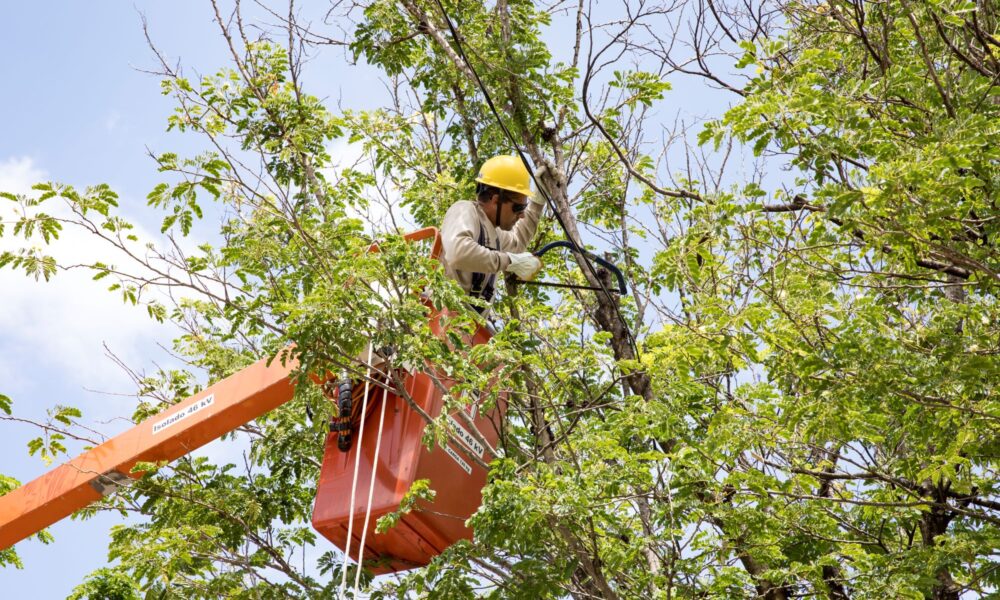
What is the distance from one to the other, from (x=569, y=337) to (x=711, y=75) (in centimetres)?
230

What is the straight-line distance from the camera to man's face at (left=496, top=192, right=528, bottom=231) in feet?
21.6

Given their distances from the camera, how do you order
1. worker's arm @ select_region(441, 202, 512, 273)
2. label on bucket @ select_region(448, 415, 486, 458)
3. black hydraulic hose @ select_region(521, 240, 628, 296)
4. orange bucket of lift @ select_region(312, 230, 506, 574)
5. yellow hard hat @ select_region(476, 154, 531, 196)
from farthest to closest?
yellow hard hat @ select_region(476, 154, 531, 196)
black hydraulic hose @ select_region(521, 240, 628, 296)
worker's arm @ select_region(441, 202, 512, 273)
label on bucket @ select_region(448, 415, 486, 458)
orange bucket of lift @ select_region(312, 230, 506, 574)

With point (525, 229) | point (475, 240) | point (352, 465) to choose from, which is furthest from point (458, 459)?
point (525, 229)

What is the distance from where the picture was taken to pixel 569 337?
786cm

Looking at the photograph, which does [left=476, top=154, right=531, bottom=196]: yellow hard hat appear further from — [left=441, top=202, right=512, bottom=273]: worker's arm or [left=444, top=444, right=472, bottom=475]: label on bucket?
[left=444, top=444, right=472, bottom=475]: label on bucket

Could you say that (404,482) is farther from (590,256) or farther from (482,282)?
(590,256)

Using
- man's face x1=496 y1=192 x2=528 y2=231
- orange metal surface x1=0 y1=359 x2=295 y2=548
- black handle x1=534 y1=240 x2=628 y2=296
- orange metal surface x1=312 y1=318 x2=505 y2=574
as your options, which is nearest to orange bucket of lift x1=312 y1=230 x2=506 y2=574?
orange metal surface x1=312 y1=318 x2=505 y2=574

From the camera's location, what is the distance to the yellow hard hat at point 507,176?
6.55 m

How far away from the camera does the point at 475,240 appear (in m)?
6.20

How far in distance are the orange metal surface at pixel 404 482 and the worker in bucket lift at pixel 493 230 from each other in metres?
0.44

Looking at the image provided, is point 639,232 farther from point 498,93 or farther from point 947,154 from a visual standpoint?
point 947,154

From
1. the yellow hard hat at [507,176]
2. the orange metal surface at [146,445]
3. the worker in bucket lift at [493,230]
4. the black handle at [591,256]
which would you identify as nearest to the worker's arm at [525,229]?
the worker in bucket lift at [493,230]

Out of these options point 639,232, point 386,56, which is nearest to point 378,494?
point 386,56

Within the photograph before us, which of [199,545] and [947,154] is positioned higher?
[947,154]
